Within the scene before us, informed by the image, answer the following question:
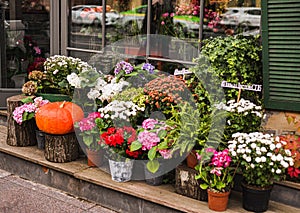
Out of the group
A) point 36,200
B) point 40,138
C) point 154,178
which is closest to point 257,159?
point 154,178

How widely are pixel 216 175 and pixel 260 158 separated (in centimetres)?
34

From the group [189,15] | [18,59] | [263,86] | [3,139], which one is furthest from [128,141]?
[18,59]

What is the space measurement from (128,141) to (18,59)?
2351mm

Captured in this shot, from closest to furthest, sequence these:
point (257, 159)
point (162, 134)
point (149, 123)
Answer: point (257, 159), point (162, 134), point (149, 123)

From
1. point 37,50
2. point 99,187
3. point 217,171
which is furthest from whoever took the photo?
point 37,50

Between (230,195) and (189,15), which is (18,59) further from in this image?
(230,195)

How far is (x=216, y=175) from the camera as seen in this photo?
10.4 ft

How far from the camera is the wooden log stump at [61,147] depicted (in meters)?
3.98

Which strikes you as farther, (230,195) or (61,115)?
(61,115)

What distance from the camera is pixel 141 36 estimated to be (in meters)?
4.49

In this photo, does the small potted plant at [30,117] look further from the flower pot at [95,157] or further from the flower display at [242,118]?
the flower display at [242,118]

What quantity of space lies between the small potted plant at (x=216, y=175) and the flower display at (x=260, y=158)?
0.08m

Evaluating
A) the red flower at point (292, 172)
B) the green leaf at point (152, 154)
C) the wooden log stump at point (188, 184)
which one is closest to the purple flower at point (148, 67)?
the green leaf at point (152, 154)

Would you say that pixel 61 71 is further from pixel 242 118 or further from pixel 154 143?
pixel 242 118
